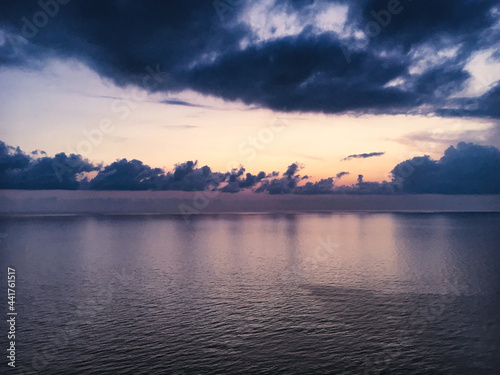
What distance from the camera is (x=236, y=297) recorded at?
6431cm

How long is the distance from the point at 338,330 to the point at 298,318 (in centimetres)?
666

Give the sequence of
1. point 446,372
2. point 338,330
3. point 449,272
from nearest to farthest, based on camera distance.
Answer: point 446,372
point 338,330
point 449,272

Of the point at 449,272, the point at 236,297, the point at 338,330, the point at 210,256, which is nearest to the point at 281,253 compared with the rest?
the point at 210,256

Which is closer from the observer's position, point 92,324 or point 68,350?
point 68,350

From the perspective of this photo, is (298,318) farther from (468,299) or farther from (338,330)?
(468,299)

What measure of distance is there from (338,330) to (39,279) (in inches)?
2542

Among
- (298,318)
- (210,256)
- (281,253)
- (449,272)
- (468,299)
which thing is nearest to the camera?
(298,318)

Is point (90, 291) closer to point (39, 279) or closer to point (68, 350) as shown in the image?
point (39, 279)

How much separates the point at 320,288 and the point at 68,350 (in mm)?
45465

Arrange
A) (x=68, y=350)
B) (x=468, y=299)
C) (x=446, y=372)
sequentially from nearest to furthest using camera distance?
(x=446, y=372), (x=68, y=350), (x=468, y=299)

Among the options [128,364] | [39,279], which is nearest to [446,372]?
[128,364]

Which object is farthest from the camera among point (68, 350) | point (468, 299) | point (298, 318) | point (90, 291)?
point (90, 291)

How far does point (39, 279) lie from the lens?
7962 cm

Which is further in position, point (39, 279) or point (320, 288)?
point (39, 279)
